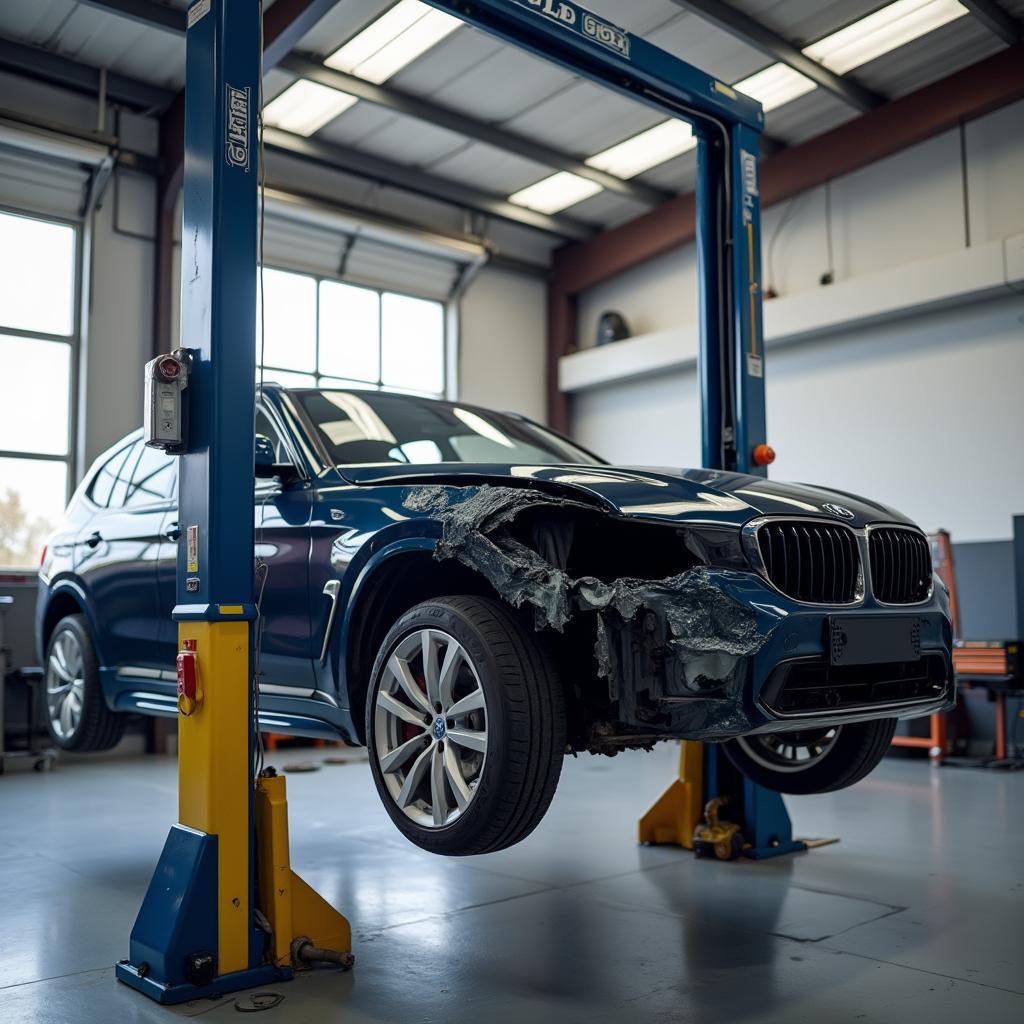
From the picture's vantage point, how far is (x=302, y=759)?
8.41 metres

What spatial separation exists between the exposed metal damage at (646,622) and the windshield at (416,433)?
790 millimetres

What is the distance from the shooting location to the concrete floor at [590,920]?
2.86 m

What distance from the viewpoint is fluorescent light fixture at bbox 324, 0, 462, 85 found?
8.12 m

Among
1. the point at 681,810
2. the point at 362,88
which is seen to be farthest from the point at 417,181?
the point at 681,810

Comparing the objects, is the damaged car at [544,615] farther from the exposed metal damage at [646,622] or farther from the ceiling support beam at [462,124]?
the ceiling support beam at [462,124]

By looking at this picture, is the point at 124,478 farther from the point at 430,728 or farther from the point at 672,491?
the point at 672,491

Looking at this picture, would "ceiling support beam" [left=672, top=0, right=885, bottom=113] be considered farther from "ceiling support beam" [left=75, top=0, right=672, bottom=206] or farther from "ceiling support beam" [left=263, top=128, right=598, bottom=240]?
"ceiling support beam" [left=263, top=128, right=598, bottom=240]

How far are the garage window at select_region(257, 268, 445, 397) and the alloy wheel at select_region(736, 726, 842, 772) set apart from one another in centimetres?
680

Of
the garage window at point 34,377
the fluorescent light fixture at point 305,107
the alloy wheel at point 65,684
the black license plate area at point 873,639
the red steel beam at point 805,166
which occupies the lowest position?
the alloy wheel at point 65,684

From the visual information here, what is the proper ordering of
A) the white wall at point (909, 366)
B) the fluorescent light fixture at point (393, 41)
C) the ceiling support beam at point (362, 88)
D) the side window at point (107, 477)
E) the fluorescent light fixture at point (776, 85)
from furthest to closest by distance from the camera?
the fluorescent light fixture at point (776, 85) → the white wall at point (909, 366) → the fluorescent light fixture at point (393, 41) → the ceiling support beam at point (362, 88) → the side window at point (107, 477)

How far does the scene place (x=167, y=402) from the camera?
3078 mm

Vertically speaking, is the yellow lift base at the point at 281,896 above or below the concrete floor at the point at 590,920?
above

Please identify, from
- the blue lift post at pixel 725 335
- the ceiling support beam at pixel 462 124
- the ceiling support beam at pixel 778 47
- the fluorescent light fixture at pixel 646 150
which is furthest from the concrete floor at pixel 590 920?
the fluorescent light fixture at pixel 646 150

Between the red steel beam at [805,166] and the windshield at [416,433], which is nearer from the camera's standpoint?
the windshield at [416,433]
